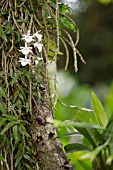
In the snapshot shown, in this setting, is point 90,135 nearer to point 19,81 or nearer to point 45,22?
point 19,81

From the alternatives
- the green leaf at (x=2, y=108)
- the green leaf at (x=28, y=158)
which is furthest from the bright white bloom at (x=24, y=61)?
the green leaf at (x=28, y=158)

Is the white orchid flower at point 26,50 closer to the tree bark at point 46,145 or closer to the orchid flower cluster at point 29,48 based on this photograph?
the orchid flower cluster at point 29,48

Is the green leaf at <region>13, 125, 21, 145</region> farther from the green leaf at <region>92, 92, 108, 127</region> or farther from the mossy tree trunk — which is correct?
the green leaf at <region>92, 92, 108, 127</region>

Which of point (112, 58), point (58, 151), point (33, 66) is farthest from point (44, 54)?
point (112, 58)

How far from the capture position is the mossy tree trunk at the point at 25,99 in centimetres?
103

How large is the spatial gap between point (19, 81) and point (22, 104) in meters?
0.06

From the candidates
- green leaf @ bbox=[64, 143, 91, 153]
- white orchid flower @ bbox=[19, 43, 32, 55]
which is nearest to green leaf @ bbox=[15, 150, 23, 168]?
green leaf @ bbox=[64, 143, 91, 153]

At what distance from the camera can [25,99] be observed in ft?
3.54

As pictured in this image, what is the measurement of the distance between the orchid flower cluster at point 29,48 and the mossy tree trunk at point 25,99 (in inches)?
0.6

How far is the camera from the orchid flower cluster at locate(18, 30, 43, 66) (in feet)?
3.54

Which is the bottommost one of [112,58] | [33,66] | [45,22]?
[112,58]

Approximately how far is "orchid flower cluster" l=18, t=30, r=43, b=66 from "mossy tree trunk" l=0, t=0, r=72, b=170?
2 cm

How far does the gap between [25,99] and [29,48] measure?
0.41 feet

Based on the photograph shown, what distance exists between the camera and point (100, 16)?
453 cm
